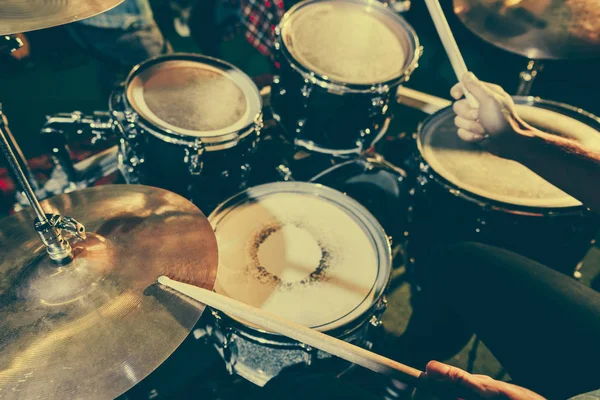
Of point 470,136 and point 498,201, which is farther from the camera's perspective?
point 498,201

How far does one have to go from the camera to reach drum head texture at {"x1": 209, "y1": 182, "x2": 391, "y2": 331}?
134 cm

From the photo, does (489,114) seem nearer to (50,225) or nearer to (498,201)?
(498,201)

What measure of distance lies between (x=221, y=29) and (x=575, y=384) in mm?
2977

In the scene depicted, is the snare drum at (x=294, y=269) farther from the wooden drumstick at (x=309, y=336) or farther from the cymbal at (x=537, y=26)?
the cymbal at (x=537, y=26)

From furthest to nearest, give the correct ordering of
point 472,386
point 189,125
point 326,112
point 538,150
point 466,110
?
point 326,112, point 189,125, point 466,110, point 538,150, point 472,386

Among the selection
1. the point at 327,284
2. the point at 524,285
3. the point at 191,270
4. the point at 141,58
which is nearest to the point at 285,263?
the point at 327,284

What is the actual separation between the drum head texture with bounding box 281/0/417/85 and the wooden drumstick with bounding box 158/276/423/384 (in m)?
1.19

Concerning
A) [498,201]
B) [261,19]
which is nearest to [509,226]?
[498,201]

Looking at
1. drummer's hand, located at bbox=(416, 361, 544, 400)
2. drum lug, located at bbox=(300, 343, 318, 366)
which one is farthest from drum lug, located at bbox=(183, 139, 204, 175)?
drummer's hand, located at bbox=(416, 361, 544, 400)

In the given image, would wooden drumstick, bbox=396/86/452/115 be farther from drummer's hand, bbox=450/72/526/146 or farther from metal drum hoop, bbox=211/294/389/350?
metal drum hoop, bbox=211/294/389/350

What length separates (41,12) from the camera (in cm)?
100

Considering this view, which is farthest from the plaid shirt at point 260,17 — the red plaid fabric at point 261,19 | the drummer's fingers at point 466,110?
the drummer's fingers at point 466,110

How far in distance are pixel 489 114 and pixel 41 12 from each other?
50.8 inches

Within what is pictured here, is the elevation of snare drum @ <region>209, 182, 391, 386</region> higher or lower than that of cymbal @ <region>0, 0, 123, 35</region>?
lower
